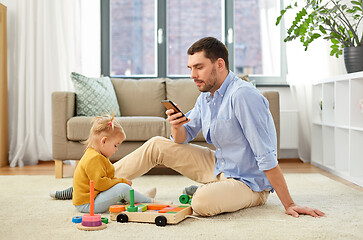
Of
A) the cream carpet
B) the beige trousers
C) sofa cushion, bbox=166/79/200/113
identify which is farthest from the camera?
sofa cushion, bbox=166/79/200/113

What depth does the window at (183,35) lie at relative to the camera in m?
4.83

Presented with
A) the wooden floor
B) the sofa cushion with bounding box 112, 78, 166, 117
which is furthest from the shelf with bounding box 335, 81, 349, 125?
the sofa cushion with bounding box 112, 78, 166, 117

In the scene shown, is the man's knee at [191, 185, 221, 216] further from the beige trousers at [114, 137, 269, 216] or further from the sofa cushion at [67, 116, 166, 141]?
the sofa cushion at [67, 116, 166, 141]

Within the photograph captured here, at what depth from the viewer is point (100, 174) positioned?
81.4 inches

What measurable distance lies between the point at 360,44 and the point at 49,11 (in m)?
2.83

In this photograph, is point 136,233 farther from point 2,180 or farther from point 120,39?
point 120,39

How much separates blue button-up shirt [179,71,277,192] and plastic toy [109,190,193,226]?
0.99 feet

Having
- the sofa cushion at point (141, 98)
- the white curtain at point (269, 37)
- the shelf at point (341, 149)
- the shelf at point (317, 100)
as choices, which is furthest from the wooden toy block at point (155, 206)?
the white curtain at point (269, 37)

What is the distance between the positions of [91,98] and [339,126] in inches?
74.7

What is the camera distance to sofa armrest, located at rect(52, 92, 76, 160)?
3448mm

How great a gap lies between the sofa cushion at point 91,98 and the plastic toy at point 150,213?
1.80 metres

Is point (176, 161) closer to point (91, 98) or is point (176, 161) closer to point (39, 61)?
point (91, 98)

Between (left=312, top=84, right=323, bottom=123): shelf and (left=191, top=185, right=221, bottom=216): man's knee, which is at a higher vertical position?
(left=312, top=84, right=323, bottom=123): shelf

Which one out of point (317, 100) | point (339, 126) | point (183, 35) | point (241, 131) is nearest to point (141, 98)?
point (183, 35)
